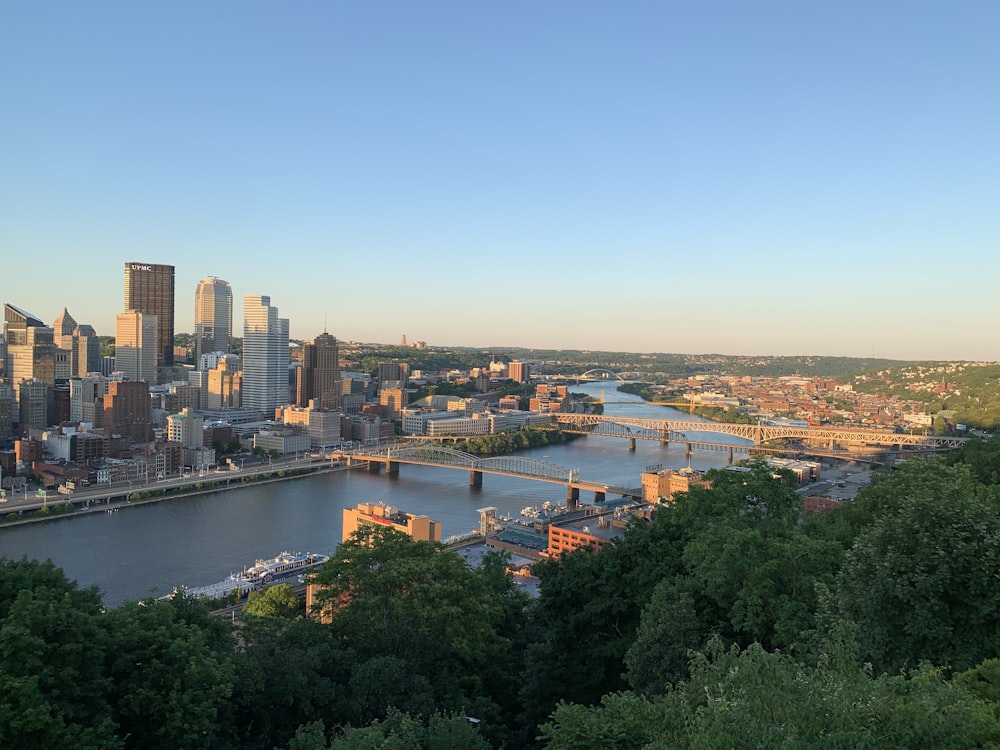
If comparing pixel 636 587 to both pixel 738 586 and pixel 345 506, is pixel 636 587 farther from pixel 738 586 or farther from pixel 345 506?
pixel 345 506

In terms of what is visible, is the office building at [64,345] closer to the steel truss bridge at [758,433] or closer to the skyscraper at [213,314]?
the skyscraper at [213,314]

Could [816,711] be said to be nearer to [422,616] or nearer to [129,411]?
[422,616]

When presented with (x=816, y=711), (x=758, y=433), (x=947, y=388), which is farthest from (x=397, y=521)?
(x=947, y=388)

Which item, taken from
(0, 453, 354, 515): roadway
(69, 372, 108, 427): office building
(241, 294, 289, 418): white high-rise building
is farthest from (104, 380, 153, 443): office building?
(241, 294, 289, 418): white high-rise building

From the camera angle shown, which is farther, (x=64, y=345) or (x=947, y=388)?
(x=947, y=388)

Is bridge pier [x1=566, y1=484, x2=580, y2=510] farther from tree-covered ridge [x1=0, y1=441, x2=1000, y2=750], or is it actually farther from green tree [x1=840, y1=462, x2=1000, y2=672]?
green tree [x1=840, y1=462, x2=1000, y2=672]

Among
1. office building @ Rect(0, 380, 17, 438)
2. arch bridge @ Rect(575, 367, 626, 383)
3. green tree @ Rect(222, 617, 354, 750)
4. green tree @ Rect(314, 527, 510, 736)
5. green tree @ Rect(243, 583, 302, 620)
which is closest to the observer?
green tree @ Rect(222, 617, 354, 750)
